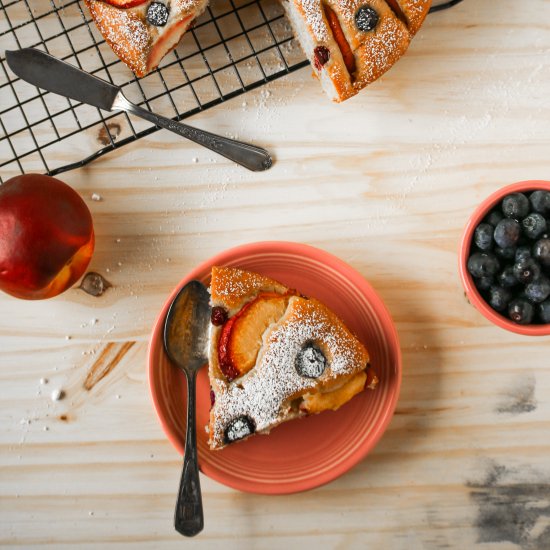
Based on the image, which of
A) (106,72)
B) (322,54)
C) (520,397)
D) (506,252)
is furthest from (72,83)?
(520,397)

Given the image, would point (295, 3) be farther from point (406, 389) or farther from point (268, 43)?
point (406, 389)

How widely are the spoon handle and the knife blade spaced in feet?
2.76

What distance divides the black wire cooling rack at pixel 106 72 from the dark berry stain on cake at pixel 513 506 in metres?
1.42

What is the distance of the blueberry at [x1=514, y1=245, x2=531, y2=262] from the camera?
5.62 feet

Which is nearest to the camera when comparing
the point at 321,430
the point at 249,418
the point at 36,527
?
the point at 249,418

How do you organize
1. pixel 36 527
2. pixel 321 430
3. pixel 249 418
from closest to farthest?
1. pixel 249 418
2. pixel 321 430
3. pixel 36 527

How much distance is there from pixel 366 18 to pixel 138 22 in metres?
0.62

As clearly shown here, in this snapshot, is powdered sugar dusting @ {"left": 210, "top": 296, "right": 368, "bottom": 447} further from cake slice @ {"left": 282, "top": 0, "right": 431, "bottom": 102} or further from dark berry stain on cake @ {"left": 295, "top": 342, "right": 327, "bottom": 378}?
cake slice @ {"left": 282, "top": 0, "right": 431, "bottom": 102}

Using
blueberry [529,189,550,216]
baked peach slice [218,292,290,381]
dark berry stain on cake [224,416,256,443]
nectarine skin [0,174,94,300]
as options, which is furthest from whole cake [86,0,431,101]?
dark berry stain on cake [224,416,256,443]

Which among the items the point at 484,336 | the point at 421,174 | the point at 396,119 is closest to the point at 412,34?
the point at 396,119

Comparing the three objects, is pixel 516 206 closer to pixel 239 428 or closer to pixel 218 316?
pixel 218 316

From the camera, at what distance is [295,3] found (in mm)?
1761

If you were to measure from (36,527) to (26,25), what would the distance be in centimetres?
156

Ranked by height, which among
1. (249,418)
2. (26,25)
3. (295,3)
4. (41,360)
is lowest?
(249,418)
